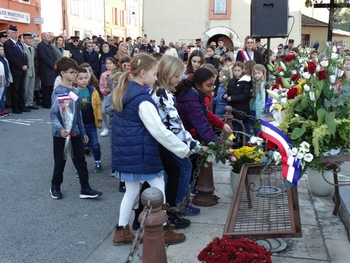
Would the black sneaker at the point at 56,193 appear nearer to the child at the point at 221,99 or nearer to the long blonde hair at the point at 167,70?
the long blonde hair at the point at 167,70

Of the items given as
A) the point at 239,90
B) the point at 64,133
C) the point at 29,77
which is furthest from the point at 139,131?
the point at 29,77

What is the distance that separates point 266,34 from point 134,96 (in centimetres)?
415

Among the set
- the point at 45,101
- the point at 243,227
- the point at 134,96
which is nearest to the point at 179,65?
the point at 134,96

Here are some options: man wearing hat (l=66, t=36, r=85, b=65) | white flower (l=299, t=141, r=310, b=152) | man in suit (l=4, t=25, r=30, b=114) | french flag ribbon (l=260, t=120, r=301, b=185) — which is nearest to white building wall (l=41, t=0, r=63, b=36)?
man wearing hat (l=66, t=36, r=85, b=65)

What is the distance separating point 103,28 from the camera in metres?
36.3

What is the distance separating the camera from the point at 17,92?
10.9 metres

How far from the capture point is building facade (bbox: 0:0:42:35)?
20438 mm

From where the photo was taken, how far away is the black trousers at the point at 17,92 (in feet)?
35.2

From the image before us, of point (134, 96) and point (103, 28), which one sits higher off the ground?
point (103, 28)

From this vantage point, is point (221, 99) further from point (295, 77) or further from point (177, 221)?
point (295, 77)

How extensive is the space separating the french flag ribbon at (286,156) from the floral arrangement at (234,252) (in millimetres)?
653

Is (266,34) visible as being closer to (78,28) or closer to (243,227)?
(243,227)

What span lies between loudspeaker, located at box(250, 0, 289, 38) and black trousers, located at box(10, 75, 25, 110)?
650 cm

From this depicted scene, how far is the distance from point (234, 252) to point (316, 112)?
1.27 metres
